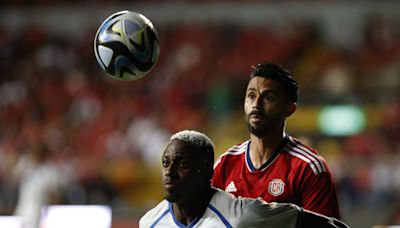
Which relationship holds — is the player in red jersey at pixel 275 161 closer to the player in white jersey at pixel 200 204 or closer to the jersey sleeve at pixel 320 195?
the jersey sleeve at pixel 320 195

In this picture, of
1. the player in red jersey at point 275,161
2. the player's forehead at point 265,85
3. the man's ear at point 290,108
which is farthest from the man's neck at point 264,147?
the player's forehead at point 265,85

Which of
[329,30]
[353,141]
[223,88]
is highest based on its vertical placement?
[329,30]

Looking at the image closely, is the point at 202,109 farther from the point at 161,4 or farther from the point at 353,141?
the point at 161,4

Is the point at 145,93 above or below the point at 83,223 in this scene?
above

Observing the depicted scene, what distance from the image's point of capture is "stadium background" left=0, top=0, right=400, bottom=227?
37.4 ft

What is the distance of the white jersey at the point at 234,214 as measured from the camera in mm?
3579

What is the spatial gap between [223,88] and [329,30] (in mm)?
3053

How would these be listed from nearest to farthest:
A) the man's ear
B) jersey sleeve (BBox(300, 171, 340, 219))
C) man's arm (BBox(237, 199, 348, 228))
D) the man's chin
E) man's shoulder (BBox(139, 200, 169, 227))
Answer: man's arm (BBox(237, 199, 348, 228)), the man's chin, man's shoulder (BBox(139, 200, 169, 227)), jersey sleeve (BBox(300, 171, 340, 219)), the man's ear

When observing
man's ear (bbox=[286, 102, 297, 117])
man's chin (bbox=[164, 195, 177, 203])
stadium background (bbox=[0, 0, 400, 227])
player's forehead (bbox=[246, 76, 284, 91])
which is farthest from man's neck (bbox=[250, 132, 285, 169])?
stadium background (bbox=[0, 0, 400, 227])

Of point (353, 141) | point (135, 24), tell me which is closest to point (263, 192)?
point (135, 24)

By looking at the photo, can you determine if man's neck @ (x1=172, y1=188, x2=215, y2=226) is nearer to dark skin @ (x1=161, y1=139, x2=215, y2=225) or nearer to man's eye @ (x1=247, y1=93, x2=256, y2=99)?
dark skin @ (x1=161, y1=139, x2=215, y2=225)

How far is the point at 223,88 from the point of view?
1277 cm

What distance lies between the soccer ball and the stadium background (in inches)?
178

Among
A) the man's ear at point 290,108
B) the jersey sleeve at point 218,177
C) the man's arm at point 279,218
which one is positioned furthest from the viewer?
the jersey sleeve at point 218,177
